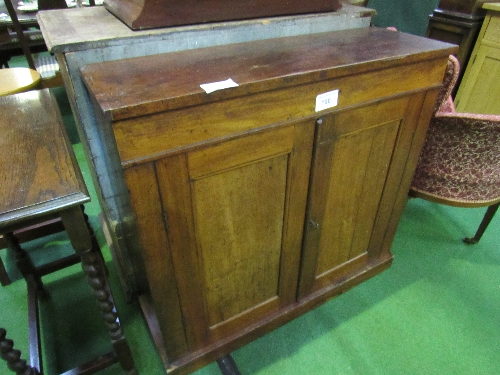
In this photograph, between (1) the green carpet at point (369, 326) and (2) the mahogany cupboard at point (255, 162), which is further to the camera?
(1) the green carpet at point (369, 326)

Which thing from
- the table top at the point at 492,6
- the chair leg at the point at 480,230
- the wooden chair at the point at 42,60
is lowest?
the chair leg at the point at 480,230

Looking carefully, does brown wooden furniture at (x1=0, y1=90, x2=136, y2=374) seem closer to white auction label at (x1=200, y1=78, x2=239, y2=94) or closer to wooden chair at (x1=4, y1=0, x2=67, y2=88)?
white auction label at (x1=200, y1=78, x2=239, y2=94)

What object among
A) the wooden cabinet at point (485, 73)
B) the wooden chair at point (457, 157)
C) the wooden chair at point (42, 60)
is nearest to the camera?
the wooden chair at point (457, 157)

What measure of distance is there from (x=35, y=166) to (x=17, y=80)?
4.96 ft

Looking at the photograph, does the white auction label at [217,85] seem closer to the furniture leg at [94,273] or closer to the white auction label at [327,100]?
the white auction label at [327,100]

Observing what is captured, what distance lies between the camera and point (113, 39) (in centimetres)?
91

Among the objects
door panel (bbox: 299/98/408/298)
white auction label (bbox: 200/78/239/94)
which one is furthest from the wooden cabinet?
white auction label (bbox: 200/78/239/94)

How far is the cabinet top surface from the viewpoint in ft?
2.42

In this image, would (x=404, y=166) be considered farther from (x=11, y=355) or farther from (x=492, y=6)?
(x=492, y=6)

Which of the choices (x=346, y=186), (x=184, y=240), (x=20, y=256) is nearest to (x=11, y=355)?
(x=20, y=256)

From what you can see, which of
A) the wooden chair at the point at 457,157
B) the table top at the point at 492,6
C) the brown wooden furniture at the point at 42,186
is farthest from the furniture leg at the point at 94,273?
the table top at the point at 492,6

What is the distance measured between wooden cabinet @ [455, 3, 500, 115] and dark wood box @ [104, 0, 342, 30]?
1.75 m

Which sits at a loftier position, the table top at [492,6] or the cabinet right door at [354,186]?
the table top at [492,6]

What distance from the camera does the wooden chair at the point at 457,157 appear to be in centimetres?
128
